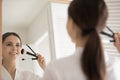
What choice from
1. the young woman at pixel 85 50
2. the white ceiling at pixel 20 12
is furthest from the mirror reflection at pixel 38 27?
the young woman at pixel 85 50

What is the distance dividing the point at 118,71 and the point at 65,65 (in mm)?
188

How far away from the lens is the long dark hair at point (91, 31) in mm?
657

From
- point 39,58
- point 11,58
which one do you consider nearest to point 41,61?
→ point 39,58

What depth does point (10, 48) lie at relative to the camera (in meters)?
1.25

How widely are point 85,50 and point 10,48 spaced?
2.23 ft

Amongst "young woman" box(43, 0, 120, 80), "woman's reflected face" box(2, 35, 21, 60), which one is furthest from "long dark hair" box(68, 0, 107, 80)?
"woman's reflected face" box(2, 35, 21, 60)

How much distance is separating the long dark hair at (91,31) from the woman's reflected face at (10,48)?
631 mm

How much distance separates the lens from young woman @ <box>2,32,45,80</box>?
4.03 feet

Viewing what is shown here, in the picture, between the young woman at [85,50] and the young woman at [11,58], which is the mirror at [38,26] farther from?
the young woman at [85,50]

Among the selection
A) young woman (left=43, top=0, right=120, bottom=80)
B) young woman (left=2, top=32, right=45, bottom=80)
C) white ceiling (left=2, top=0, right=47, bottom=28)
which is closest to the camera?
young woman (left=43, top=0, right=120, bottom=80)

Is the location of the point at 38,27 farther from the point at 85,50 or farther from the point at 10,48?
the point at 85,50

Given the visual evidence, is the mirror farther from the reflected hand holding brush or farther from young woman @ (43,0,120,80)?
young woman @ (43,0,120,80)

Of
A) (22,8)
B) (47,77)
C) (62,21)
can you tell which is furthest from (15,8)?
(47,77)

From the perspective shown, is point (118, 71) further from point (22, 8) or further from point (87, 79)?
point (22, 8)
